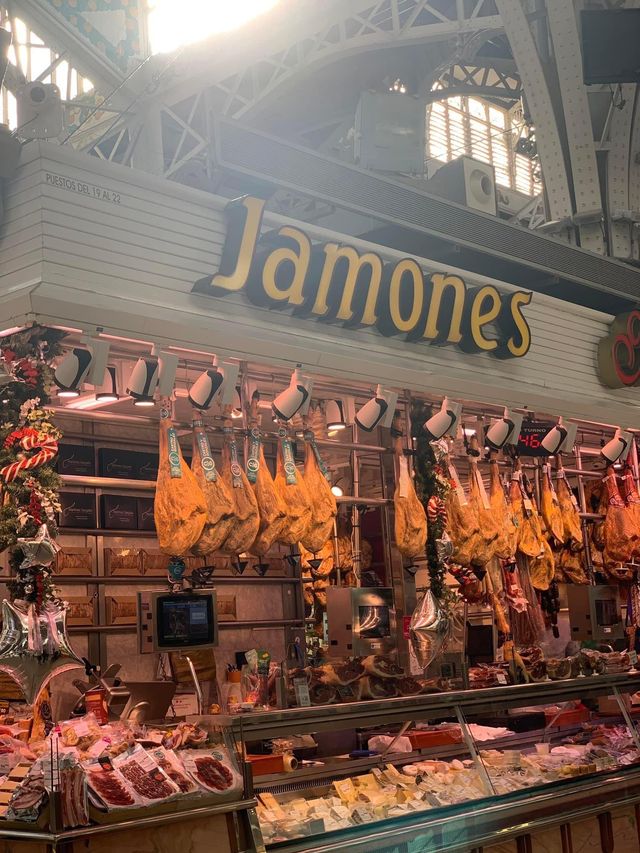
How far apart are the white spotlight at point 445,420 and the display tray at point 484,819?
258cm

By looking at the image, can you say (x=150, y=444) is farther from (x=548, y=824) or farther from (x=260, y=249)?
(x=548, y=824)

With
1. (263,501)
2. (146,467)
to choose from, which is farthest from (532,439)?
(146,467)

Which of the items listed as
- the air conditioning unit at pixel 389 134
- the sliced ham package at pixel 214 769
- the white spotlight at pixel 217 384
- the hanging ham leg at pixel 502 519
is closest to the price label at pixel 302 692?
the sliced ham package at pixel 214 769

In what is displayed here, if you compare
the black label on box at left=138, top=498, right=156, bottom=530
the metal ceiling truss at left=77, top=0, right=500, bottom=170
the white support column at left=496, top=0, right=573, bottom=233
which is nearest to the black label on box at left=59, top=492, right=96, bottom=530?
the black label on box at left=138, top=498, right=156, bottom=530

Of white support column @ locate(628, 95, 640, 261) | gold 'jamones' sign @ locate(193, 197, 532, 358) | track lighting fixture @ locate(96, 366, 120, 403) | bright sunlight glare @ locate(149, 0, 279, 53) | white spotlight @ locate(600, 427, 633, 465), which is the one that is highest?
white support column @ locate(628, 95, 640, 261)

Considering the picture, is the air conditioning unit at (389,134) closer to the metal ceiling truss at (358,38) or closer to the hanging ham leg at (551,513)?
the hanging ham leg at (551,513)

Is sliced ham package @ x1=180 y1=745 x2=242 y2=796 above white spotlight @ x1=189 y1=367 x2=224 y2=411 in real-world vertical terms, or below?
below

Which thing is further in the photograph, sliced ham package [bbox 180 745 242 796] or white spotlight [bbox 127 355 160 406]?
white spotlight [bbox 127 355 160 406]

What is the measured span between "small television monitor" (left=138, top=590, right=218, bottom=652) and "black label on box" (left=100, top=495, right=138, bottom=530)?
2.94m

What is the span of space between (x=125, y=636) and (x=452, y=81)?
60.5 feet

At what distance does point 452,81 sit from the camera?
23734mm

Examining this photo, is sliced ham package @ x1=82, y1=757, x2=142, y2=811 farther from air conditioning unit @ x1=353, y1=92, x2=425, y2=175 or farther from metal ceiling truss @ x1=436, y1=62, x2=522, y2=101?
metal ceiling truss @ x1=436, y1=62, x2=522, y2=101

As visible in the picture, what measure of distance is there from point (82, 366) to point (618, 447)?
18.2ft

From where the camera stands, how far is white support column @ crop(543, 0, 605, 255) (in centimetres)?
1195
